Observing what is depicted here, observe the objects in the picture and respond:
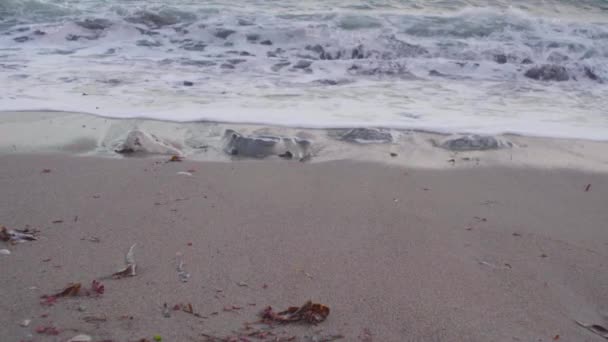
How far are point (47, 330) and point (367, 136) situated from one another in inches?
101

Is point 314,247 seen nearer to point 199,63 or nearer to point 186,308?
point 186,308

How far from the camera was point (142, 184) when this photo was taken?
9.68 feet

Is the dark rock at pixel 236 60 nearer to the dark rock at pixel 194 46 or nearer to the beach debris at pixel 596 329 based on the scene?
the dark rock at pixel 194 46

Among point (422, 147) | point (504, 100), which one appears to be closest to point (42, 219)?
point (422, 147)

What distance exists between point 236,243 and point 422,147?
179 cm

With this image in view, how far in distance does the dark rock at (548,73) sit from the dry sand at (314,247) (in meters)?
3.26

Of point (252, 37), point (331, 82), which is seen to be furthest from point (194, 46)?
point (331, 82)

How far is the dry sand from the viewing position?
179 centimetres

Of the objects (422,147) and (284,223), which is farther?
(422,147)

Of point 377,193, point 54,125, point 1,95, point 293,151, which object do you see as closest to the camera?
point 377,193

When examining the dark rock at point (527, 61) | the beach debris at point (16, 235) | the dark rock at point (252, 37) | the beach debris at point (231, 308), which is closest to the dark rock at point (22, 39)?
the dark rock at point (252, 37)

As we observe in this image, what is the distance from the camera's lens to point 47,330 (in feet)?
5.42

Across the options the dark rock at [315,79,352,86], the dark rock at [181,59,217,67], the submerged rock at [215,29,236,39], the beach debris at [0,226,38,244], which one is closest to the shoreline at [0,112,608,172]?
the beach debris at [0,226,38,244]

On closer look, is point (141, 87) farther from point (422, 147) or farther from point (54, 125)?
point (422, 147)
